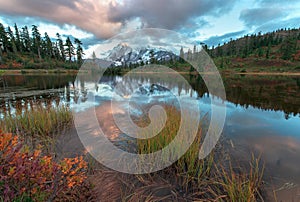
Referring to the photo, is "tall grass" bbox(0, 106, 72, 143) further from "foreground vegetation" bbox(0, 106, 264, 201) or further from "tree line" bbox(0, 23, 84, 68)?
"tree line" bbox(0, 23, 84, 68)

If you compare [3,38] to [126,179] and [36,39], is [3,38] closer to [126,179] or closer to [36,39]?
[36,39]

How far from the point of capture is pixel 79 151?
452 cm

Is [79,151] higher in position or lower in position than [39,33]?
lower

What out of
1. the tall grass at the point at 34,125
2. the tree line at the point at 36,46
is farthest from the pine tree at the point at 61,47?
the tall grass at the point at 34,125

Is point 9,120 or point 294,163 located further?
point 9,120

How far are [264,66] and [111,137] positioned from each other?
256 feet

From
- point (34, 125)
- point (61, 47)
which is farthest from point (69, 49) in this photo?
point (34, 125)

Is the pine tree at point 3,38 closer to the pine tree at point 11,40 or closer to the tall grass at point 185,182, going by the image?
the pine tree at point 11,40

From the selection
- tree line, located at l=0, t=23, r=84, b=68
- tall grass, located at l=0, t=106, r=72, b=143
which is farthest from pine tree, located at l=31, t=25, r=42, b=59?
tall grass, located at l=0, t=106, r=72, b=143

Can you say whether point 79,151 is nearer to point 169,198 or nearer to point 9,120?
point 169,198

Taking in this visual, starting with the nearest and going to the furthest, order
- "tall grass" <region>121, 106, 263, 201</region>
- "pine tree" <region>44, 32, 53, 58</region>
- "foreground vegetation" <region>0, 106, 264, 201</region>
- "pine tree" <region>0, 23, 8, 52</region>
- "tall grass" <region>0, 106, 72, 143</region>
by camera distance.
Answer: "foreground vegetation" <region>0, 106, 264, 201</region>, "tall grass" <region>121, 106, 263, 201</region>, "tall grass" <region>0, 106, 72, 143</region>, "pine tree" <region>0, 23, 8, 52</region>, "pine tree" <region>44, 32, 53, 58</region>

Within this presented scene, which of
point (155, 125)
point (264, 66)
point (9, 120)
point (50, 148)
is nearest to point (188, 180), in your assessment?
point (155, 125)

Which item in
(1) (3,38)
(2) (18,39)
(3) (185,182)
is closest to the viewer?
(3) (185,182)

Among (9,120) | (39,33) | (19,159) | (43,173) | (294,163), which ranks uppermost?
(39,33)
